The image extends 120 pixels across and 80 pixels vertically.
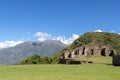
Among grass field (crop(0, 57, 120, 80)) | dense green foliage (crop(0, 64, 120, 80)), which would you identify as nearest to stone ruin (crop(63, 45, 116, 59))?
grass field (crop(0, 57, 120, 80))

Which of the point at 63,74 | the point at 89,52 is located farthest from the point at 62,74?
the point at 89,52

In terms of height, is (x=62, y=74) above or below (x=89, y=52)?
below

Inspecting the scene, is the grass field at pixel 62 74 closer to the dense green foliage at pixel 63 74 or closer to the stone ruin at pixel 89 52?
the dense green foliage at pixel 63 74

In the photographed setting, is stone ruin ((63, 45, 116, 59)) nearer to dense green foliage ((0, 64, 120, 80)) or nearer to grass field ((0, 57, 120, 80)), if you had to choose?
grass field ((0, 57, 120, 80))

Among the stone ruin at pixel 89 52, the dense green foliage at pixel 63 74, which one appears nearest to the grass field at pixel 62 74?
the dense green foliage at pixel 63 74

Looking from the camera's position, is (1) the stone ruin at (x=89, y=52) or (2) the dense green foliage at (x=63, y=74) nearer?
(2) the dense green foliage at (x=63, y=74)

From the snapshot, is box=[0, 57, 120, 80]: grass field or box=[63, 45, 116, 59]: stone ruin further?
box=[63, 45, 116, 59]: stone ruin

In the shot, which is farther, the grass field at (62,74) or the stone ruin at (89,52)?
the stone ruin at (89,52)

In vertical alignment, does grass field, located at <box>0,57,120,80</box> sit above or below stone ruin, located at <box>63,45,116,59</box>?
below

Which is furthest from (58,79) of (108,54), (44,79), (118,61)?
(108,54)

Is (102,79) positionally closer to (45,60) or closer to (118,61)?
(118,61)

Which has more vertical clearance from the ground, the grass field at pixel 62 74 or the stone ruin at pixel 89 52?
the stone ruin at pixel 89 52

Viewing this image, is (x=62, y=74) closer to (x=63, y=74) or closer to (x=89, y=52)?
(x=63, y=74)

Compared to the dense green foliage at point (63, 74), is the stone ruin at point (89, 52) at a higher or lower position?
higher
